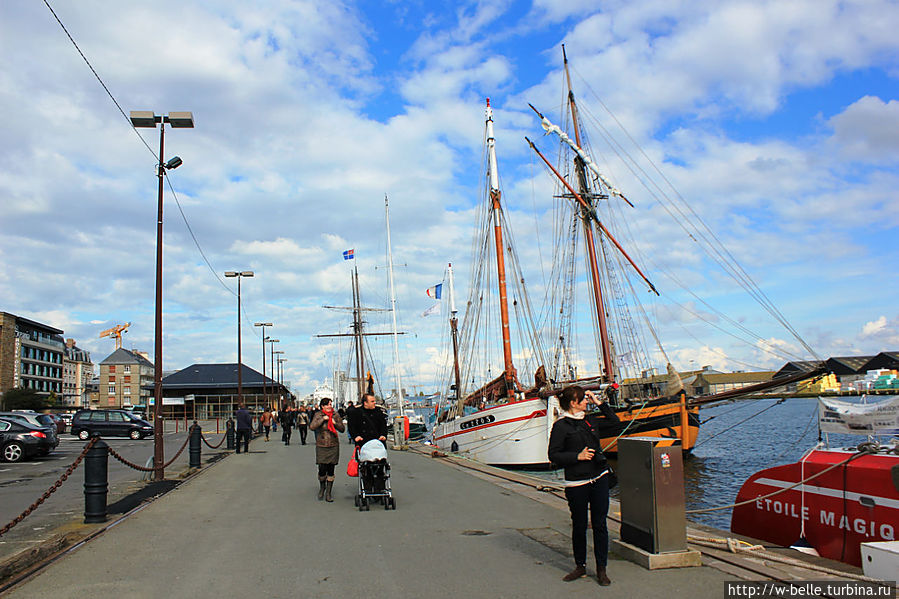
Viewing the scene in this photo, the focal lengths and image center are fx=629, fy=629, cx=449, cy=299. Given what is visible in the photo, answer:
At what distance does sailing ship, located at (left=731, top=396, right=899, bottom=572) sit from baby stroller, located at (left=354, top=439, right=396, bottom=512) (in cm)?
503

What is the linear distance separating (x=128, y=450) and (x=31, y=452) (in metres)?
5.29

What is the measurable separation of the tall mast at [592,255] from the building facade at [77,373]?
124 meters

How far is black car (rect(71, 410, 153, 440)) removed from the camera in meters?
34.4

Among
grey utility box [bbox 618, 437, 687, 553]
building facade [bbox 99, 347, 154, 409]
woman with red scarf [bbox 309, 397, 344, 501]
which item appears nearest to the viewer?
grey utility box [bbox 618, 437, 687, 553]

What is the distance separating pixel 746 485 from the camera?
32.6 ft

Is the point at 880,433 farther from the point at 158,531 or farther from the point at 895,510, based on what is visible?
the point at 158,531

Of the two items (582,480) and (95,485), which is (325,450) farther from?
(582,480)

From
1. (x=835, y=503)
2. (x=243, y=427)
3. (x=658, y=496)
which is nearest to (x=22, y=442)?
(x=243, y=427)

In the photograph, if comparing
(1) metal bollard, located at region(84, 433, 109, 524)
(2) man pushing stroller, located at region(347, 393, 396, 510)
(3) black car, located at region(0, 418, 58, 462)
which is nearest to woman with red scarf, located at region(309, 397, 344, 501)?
(2) man pushing stroller, located at region(347, 393, 396, 510)

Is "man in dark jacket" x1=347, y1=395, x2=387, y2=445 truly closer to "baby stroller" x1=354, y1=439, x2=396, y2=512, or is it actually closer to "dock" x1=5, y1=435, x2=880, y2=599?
"baby stroller" x1=354, y1=439, x2=396, y2=512

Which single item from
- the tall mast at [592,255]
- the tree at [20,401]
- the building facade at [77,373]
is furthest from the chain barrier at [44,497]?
the building facade at [77,373]

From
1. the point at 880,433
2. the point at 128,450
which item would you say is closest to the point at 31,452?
the point at 128,450

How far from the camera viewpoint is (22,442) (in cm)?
2056

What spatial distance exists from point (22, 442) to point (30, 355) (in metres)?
79.8
